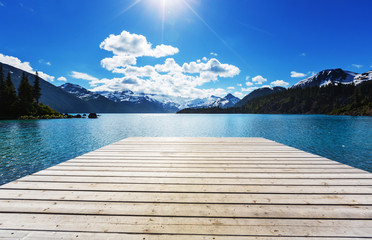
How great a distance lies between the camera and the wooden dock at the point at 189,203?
2449mm

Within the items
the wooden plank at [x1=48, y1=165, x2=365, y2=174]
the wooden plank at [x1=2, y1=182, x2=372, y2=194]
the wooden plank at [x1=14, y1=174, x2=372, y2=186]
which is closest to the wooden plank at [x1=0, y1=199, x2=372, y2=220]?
the wooden plank at [x1=2, y1=182, x2=372, y2=194]

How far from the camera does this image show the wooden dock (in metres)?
2.45

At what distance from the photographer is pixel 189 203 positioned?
3154 mm

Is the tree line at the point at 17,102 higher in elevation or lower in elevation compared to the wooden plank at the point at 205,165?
higher

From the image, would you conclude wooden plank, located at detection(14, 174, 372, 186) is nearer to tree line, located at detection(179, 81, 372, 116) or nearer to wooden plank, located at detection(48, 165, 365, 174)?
wooden plank, located at detection(48, 165, 365, 174)

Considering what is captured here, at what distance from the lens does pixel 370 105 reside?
93.4 metres

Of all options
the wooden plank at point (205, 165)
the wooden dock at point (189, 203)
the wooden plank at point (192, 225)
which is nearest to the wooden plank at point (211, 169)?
the wooden dock at point (189, 203)

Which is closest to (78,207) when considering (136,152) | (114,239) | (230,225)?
(114,239)

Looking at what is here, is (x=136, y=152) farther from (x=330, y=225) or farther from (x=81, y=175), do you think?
(x=330, y=225)

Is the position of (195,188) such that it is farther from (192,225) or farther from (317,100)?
(317,100)

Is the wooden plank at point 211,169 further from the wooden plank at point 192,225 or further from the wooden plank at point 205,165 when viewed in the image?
the wooden plank at point 192,225

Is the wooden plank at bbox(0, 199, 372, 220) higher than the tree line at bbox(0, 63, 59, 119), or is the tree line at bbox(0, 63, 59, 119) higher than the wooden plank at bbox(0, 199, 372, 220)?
the tree line at bbox(0, 63, 59, 119)

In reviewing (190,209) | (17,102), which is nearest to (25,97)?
(17,102)

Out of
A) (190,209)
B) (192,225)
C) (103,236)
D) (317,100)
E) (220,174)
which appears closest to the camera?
(103,236)
